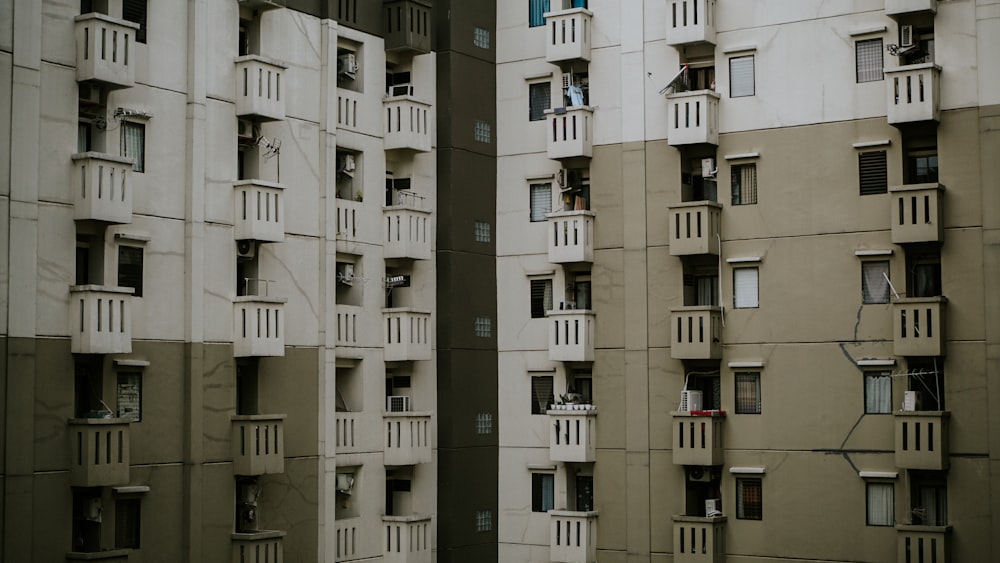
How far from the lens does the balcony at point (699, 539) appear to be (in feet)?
92.7

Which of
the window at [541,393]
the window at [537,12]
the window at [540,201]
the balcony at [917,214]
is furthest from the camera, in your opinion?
the window at [537,12]

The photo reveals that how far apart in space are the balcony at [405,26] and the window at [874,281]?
37.0 ft

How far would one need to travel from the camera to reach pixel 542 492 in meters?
31.2

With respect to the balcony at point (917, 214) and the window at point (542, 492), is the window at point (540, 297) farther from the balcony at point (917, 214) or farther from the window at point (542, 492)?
the balcony at point (917, 214)

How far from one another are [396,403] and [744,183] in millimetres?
9408

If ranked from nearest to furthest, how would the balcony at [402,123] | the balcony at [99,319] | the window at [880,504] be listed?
the balcony at [99,319], the window at [880,504], the balcony at [402,123]

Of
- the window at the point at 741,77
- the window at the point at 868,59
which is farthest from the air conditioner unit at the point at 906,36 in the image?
the window at the point at 741,77

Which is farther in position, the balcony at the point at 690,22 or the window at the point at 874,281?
the balcony at the point at 690,22

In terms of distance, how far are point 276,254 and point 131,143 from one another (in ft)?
13.1

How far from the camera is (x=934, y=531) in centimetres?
2592

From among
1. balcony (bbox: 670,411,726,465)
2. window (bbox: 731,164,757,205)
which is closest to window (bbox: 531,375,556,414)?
balcony (bbox: 670,411,726,465)

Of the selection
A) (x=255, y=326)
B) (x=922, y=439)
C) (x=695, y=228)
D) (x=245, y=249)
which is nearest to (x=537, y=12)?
(x=695, y=228)

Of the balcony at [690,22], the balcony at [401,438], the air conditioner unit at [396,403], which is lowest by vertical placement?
the balcony at [401,438]

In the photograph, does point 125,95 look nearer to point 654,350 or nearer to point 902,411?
point 654,350
